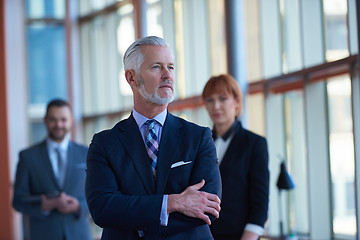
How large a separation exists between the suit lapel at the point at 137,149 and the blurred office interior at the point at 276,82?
2.79 meters

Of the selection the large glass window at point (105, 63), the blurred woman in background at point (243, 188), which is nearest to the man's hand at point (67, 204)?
the blurred woman in background at point (243, 188)

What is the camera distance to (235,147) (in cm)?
297

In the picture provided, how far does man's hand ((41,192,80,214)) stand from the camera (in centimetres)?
423

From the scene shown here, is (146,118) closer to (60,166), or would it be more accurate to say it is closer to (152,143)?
(152,143)

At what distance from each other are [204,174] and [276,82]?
3929mm

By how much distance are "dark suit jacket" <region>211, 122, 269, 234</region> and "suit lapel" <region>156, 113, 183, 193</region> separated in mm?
866

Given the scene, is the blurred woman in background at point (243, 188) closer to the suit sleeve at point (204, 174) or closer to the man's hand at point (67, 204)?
the suit sleeve at point (204, 174)

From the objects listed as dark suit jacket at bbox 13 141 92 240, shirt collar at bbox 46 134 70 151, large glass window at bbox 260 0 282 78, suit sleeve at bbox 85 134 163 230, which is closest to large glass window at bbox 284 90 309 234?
large glass window at bbox 260 0 282 78

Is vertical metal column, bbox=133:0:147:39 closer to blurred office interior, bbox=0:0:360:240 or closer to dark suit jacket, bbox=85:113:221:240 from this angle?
blurred office interior, bbox=0:0:360:240

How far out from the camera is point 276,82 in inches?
229

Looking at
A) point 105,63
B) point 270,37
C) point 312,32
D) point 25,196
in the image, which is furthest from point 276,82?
point 105,63

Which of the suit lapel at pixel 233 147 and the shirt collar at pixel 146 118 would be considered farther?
the suit lapel at pixel 233 147

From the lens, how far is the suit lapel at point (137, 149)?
199cm

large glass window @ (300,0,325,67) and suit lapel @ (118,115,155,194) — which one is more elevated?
large glass window @ (300,0,325,67)
